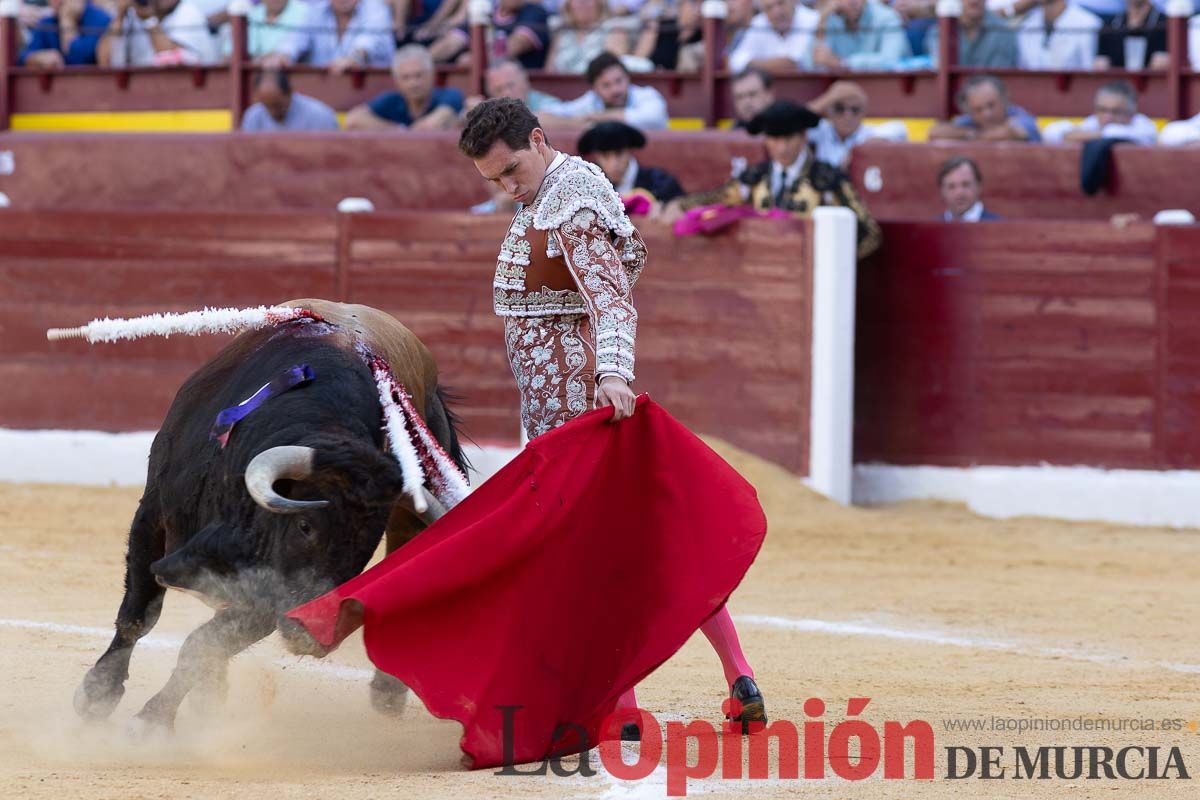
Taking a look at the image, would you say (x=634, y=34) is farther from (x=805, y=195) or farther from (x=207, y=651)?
(x=207, y=651)

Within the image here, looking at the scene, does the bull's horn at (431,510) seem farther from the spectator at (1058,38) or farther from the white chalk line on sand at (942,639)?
the spectator at (1058,38)

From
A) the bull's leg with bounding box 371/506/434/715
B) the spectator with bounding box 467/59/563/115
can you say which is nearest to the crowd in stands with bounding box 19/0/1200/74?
the spectator with bounding box 467/59/563/115

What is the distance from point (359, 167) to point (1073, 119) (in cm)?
331

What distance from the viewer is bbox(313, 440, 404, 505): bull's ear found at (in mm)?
3271

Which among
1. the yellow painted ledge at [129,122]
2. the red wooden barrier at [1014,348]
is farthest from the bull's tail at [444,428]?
the yellow painted ledge at [129,122]

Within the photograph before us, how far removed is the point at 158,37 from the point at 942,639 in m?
6.67

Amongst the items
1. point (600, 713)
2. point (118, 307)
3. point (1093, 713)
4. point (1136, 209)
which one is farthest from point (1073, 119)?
point (600, 713)

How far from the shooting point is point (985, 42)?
27.2ft

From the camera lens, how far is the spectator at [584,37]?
883 cm

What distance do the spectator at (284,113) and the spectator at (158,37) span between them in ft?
3.16

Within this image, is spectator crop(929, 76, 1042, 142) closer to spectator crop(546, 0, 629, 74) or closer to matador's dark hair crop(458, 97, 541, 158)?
spectator crop(546, 0, 629, 74)

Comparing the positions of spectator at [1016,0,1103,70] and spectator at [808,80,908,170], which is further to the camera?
spectator at [1016,0,1103,70]

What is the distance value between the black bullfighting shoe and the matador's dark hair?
1128 mm

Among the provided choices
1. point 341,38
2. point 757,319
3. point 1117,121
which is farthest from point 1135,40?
point 341,38
